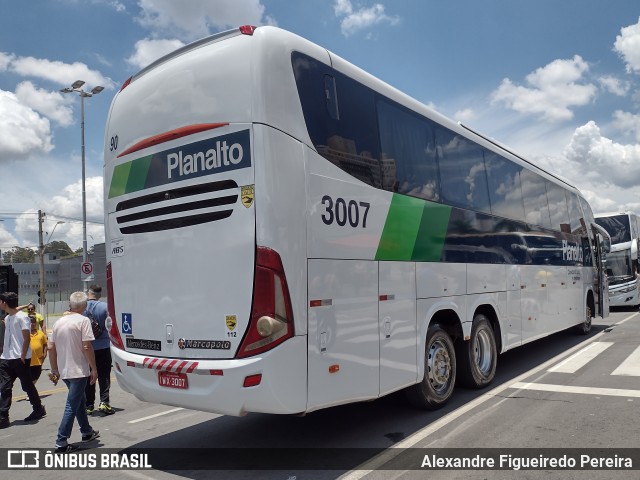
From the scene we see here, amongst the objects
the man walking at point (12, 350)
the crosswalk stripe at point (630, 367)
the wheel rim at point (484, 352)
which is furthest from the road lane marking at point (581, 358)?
the man walking at point (12, 350)

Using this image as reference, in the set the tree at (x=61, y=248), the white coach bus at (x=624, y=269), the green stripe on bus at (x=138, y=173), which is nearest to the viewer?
the green stripe on bus at (x=138, y=173)

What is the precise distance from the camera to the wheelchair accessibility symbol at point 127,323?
527 centimetres

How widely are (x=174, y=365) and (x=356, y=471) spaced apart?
6.26ft

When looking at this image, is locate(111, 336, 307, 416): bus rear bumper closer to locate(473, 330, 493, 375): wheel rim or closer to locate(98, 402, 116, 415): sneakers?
locate(98, 402, 116, 415): sneakers

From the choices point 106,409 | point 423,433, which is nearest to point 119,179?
point 106,409

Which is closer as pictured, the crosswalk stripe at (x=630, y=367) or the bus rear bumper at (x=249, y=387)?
the bus rear bumper at (x=249, y=387)

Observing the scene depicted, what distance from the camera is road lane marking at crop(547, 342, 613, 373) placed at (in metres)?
9.02

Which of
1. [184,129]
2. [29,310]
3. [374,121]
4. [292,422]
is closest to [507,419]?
[292,422]

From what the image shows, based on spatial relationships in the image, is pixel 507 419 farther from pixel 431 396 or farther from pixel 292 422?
pixel 292 422

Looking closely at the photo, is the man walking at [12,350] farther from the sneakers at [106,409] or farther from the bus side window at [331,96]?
the bus side window at [331,96]

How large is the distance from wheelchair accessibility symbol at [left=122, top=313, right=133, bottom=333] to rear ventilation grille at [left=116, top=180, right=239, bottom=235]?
876mm

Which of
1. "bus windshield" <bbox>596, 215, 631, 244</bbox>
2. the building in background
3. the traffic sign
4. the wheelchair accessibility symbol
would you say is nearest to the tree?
the building in background

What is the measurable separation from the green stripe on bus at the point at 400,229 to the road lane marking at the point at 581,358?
→ 187 inches

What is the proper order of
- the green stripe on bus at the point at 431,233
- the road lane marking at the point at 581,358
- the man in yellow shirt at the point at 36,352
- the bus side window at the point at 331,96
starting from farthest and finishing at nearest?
the road lane marking at the point at 581,358, the man in yellow shirt at the point at 36,352, the green stripe on bus at the point at 431,233, the bus side window at the point at 331,96
